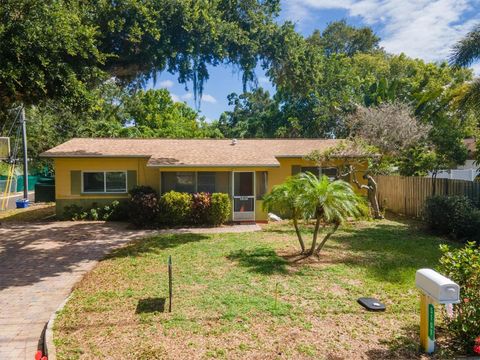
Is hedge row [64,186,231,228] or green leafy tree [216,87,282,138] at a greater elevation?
green leafy tree [216,87,282,138]

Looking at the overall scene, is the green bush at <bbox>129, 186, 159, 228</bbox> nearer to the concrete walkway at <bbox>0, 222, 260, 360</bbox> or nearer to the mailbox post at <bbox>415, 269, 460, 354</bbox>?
the concrete walkway at <bbox>0, 222, 260, 360</bbox>

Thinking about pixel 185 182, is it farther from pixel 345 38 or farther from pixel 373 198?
pixel 345 38

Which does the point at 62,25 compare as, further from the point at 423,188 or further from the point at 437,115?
the point at 437,115

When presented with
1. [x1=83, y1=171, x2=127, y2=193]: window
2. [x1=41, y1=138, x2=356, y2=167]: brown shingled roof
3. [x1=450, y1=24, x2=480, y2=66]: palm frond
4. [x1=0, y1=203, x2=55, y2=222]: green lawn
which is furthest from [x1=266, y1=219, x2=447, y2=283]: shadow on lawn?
[x1=0, y1=203, x2=55, y2=222]: green lawn

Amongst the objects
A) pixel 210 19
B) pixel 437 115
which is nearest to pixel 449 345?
pixel 210 19

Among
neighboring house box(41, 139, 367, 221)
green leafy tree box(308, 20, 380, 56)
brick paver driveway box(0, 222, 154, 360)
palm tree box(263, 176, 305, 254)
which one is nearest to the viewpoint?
brick paver driveway box(0, 222, 154, 360)

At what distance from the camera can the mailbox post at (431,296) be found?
4.60m

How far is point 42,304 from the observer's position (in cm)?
722

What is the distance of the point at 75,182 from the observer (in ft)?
57.8

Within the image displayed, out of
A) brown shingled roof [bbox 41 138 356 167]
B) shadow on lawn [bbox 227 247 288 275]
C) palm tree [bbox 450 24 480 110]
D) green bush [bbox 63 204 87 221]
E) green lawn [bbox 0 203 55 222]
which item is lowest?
shadow on lawn [bbox 227 247 288 275]

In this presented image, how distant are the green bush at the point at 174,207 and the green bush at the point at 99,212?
8.65 ft

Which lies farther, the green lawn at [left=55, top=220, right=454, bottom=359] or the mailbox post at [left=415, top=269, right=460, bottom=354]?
the green lawn at [left=55, top=220, right=454, bottom=359]

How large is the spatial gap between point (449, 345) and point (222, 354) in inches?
120

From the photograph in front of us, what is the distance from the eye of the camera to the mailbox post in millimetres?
4598
